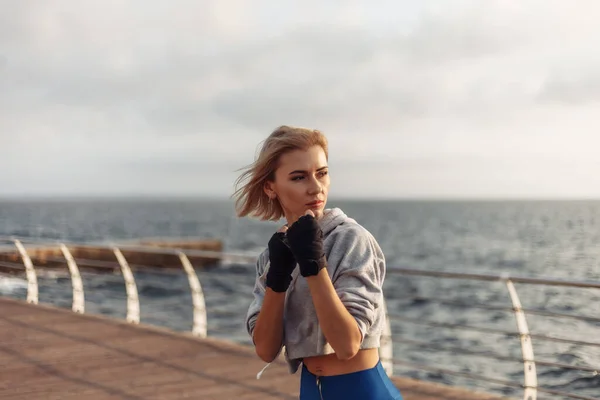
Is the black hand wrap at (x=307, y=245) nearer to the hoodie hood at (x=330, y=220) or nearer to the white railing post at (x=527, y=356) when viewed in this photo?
the hoodie hood at (x=330, y=220)

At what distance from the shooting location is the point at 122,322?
24.9 ft

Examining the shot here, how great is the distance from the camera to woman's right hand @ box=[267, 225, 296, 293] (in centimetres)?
164

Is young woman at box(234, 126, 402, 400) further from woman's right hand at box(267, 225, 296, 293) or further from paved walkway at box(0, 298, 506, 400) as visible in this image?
paved walkway at box(0, 298, 506, 400)

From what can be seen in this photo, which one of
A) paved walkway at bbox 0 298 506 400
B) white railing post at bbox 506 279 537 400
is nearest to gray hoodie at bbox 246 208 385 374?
white railing post at bbox 506 279 537 400

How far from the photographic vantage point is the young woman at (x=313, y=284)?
1.58m

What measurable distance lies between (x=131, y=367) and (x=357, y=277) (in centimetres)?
444

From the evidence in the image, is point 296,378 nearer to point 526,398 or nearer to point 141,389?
point 141,389

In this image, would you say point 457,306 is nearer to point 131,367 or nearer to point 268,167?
point 131,367

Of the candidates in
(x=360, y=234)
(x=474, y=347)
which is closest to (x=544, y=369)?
(x=474, y=347)

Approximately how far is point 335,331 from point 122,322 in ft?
21.4

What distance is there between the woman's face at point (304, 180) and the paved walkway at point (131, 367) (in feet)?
10.7

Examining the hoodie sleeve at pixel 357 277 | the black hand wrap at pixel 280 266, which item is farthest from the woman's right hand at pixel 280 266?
the hoodie sleeve at pixel 357 277

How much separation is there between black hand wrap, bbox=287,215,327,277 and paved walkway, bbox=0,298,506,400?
11.2 ft

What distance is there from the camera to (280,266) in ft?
5.39
